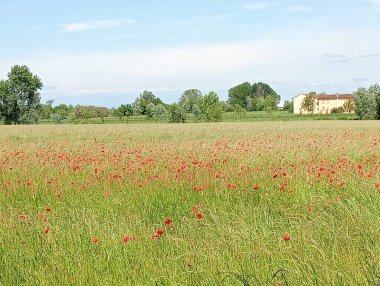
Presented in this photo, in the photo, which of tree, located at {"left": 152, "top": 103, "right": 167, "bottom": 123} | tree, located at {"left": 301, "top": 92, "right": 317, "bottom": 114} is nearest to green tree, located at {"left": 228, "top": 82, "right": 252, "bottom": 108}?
tree, located at {"left": 301, "top": 92, "right": 317, "bottom": 114}

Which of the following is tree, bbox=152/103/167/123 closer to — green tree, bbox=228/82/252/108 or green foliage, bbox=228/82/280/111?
green foliage, bbox=228/82/280/111

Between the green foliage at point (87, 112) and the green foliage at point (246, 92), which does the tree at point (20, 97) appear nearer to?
the green foliage at point (87, 112)

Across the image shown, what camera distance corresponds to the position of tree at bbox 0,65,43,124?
3086 inches

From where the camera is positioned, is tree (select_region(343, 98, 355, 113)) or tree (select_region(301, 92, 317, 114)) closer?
tree (select_region(343, 98, 355, 113))

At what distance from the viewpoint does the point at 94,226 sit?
5195 mm

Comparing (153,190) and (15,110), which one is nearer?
(153,190)

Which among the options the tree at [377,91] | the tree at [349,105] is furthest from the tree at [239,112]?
the tree at [349,105]

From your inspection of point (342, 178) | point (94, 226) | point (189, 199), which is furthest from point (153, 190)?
point (342, 178)

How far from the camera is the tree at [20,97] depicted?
78.4m

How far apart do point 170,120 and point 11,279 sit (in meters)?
72.9

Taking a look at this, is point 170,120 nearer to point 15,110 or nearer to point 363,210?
point 15,110

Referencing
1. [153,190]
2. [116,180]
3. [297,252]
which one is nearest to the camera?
[297,252]

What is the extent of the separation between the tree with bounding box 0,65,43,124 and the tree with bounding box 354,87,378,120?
179 ft

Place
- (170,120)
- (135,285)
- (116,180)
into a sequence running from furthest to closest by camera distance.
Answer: (170,120), (116,180), (135,285)
